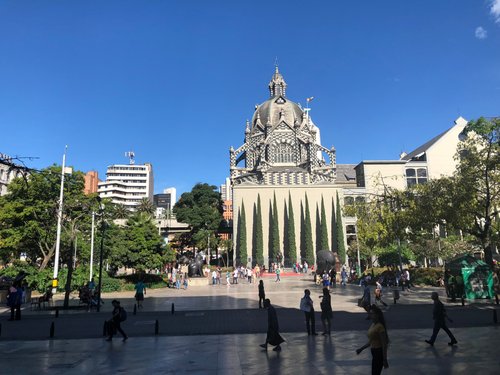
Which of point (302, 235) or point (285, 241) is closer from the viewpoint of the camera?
point (285, 241)

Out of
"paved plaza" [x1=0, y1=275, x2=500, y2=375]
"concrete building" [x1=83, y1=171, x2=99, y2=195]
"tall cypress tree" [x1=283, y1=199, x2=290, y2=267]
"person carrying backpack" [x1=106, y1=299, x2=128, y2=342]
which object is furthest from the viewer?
"concrete building" [x1=83, y1=171, x2=99, y2=195]

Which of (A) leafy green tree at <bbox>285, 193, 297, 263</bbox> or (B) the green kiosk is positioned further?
(A) leafy green tree at <bbox>285, 193, 297, 263</bbox>

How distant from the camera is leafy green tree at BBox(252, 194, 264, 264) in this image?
6394 centimetres

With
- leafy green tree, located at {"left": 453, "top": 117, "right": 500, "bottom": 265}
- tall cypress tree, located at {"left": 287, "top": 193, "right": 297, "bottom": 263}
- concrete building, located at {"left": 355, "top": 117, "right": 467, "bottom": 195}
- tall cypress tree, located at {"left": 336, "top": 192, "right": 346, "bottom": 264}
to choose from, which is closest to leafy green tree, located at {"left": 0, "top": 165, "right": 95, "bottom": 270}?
leafy green tree, located at {"left": 453, "top": 117, "right": 500, "bottom": 265}

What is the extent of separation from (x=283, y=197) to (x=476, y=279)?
48120 millimetres

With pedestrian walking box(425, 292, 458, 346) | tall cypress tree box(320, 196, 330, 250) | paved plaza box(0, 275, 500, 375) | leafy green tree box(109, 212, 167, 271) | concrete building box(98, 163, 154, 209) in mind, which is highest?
concrete building box(98, 163, 154, 209)

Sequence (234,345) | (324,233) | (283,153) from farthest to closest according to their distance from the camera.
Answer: (283,153) → (324,233) → (234,345)

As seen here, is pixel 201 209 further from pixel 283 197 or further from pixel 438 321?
pixel 438 321

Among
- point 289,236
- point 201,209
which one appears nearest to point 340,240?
point 289,236

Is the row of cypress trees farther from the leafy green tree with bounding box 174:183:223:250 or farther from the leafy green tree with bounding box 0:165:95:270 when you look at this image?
the leafy green tree with bounding box 0:165:95:270

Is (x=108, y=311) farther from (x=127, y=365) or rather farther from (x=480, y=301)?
(x=480, y=301)

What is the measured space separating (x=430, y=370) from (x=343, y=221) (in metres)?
61.9

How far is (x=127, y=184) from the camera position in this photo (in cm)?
13038

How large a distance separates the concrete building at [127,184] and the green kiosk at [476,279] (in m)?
116
